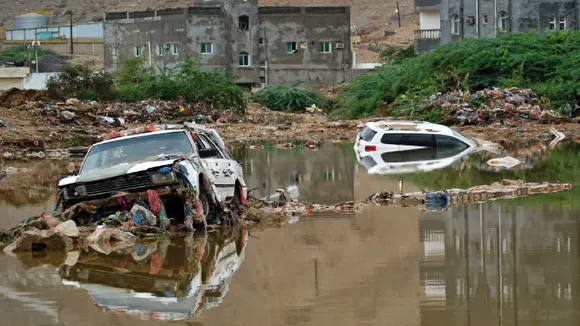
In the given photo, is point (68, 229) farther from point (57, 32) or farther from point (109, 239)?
point (57, 32)

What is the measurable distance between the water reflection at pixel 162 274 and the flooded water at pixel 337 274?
2 cm

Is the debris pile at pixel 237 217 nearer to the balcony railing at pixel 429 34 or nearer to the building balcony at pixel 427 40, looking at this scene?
the building balcony at pixel 427 40

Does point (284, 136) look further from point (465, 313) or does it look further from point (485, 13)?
point (465, 313)

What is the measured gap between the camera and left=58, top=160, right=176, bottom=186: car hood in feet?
60.3

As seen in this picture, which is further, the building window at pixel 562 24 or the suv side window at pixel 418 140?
the building window at pixel 562 24

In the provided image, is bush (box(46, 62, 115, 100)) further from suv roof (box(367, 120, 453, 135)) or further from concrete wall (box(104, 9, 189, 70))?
suv roof (box(367, 120, 453, 135))

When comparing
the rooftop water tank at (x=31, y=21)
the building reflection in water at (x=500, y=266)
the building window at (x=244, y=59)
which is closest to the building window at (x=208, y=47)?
the building window at (x=244, y=59)

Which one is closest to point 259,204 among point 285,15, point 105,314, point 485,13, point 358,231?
point 358,231

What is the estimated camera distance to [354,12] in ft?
527

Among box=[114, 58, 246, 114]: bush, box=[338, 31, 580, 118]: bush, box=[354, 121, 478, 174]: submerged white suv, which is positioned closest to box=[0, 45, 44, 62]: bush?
box=[114, 58, 246, 114]: bush

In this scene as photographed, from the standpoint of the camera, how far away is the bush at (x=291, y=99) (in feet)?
244

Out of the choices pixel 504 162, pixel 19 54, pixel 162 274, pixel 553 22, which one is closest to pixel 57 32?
pixel 19 54

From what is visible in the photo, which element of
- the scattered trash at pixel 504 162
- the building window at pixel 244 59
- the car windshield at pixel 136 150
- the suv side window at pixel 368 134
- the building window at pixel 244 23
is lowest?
the scattered trash at pixel 504 162

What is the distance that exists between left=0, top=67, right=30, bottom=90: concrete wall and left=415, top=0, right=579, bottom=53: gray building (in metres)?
27.0
